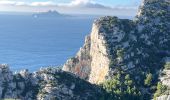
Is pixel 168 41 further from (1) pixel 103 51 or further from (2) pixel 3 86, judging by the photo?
(2) pixel 3 86

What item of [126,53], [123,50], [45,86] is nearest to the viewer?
[45,86]

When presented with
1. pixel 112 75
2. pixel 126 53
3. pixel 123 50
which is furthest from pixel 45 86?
pixel 123 50

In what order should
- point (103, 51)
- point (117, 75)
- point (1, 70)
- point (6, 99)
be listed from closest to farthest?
point (6, 99) → point (1, 70) → point (117, 75) → point (103, 51)

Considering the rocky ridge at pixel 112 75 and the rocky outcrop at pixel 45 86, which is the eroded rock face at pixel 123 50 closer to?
the rocky ridge at pixel 112 75

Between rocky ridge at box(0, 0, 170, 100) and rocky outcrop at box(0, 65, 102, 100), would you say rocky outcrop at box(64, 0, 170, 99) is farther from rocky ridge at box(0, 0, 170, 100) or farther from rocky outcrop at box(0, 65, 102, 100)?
rocky outcrop at box(0, 65, 102, 100)

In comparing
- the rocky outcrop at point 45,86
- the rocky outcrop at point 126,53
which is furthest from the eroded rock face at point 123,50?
the rocky outcrop at point 45,86

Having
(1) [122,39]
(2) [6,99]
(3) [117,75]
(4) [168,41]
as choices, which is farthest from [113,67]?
(2) [6,99]

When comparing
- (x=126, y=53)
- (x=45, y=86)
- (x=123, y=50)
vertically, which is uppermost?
(x=123, y=50)

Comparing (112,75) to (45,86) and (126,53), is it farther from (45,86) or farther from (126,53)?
(45,86)
